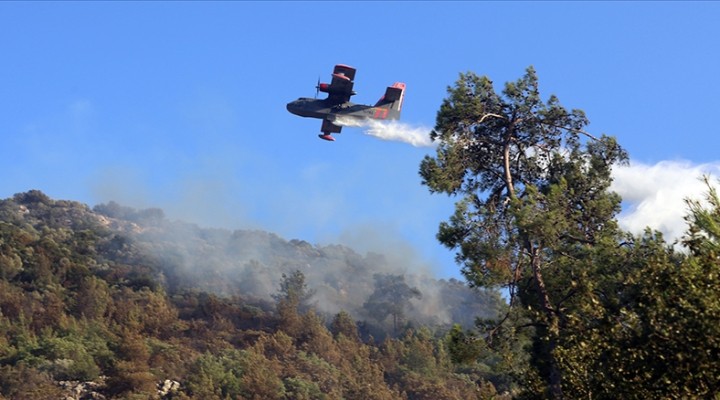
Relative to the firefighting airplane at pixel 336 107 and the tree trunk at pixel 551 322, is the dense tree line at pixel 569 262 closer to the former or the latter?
the tree trunk at pixel 551 322

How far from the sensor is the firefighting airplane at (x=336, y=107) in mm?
51000

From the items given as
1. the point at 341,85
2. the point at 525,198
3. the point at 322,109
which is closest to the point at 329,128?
the point at 322,109

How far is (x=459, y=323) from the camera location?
7731 cm

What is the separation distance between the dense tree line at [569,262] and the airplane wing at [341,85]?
24736 mm

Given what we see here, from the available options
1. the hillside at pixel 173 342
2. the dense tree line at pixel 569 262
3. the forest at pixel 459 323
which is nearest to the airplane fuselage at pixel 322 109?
the hillside at pixel 173 342

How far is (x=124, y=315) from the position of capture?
86.2 m

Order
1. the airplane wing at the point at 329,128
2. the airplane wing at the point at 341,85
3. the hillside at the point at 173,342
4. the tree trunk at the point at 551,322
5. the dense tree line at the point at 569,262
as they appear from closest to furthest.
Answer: the dense tree line at the point at 569,262 → the tree trunk at the point at 551,322 → the airplane wing at the point at 341,85 → the airplane wing at the point at 329,128 → the hillside at the point at 173,342

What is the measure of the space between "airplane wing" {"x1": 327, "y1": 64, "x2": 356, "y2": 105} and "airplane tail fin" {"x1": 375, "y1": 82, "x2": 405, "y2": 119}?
343 centimetres

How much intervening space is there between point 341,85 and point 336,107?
5.89ft

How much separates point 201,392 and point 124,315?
2592cm

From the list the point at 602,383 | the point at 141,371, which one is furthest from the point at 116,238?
the point at 602,383

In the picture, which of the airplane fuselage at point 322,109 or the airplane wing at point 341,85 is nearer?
the airplane wing at point 341,85

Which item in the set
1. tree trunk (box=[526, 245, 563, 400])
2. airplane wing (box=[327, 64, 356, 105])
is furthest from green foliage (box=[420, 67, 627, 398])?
airplane wing (box=[327, 64, 356, 105])

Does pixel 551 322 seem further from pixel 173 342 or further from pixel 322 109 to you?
pixel 173 342
